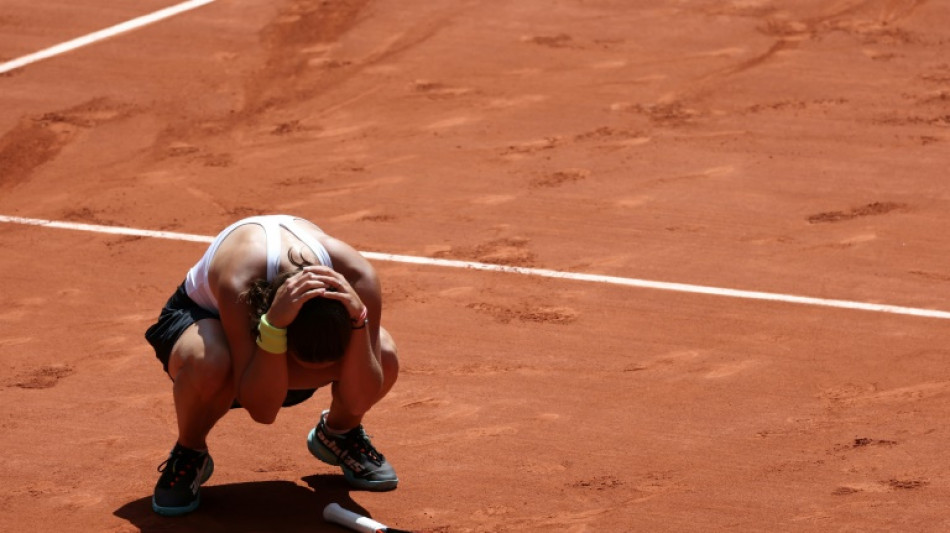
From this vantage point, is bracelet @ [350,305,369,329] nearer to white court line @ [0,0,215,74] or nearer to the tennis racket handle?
the tennis racket handle

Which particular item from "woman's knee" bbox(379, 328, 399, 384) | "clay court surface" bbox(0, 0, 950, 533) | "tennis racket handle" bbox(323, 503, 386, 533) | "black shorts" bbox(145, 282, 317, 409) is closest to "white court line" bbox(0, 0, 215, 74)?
"clay court surface" bbox(0, 0, 950, 533)

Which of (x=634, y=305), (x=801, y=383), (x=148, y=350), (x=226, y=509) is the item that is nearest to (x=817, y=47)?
(x=634, y=305)

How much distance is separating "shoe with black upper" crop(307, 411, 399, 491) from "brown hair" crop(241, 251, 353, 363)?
32.5 inches

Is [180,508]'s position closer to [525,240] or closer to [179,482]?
[179,482]

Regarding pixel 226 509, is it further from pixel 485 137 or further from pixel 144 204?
pixel 485 137

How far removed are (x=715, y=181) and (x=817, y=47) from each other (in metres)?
3.33

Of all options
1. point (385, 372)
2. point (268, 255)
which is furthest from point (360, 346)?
point (268, 255)

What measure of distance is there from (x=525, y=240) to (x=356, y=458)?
11.6 ft

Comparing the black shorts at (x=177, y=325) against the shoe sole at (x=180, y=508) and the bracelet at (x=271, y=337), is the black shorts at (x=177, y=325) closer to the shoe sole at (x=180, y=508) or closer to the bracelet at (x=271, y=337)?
the shoe sole at (x=180, y=508)

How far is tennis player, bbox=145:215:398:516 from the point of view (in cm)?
555

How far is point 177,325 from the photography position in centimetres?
603

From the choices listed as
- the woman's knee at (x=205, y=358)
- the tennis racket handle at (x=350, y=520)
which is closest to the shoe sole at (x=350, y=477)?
the tennis racket handle at (x=350, y=520)

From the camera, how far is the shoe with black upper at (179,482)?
6062mm

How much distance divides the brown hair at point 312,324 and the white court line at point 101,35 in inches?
315
